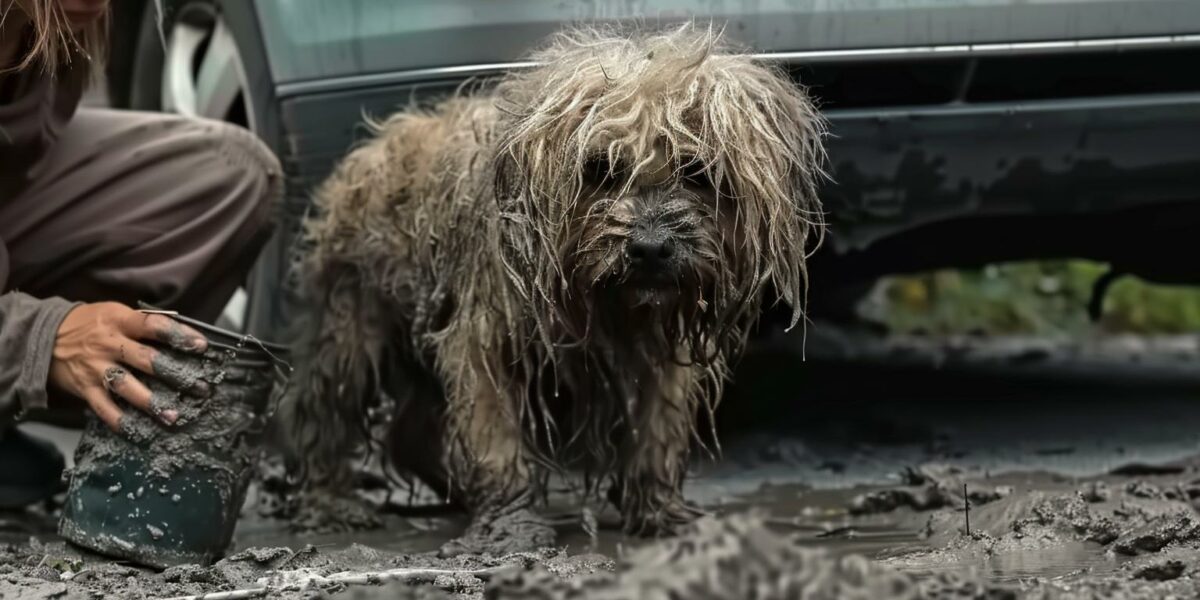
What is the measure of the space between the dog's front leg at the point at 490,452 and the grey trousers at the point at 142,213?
0.88 metres

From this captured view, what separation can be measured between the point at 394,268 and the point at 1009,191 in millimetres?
1662

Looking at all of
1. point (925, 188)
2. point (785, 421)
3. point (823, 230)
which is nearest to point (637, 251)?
point (823, 230)

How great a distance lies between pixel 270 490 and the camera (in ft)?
13.9

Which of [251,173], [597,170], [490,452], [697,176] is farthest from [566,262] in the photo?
[251,173]

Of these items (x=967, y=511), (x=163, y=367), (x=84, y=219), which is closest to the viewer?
(x=163, y=367)

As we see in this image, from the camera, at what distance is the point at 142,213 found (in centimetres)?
371

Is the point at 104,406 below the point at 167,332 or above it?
below

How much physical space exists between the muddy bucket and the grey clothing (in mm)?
654

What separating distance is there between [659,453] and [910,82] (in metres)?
1.15

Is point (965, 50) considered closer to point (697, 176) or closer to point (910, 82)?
point (910, 82)

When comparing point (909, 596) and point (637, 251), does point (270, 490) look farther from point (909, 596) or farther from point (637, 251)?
point (909, 596)

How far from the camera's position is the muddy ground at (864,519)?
6.14 ft

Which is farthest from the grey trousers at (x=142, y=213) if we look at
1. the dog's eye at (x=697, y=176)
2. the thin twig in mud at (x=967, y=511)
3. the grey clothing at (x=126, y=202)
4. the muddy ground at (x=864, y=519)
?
the thin twig in mud at (x=967, y=511)

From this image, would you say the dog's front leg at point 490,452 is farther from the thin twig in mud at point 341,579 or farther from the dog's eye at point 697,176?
the dog's eye at point 697,176
